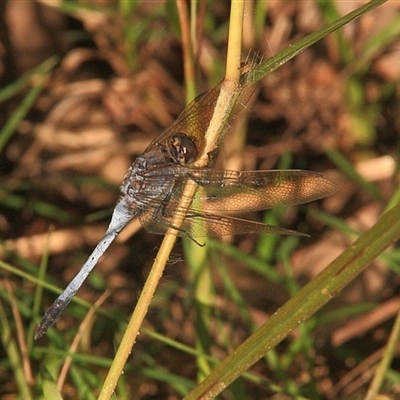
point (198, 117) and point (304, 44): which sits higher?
point (304, 44)

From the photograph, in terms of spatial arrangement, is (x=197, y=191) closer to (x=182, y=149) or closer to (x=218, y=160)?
(x=182, y=149)

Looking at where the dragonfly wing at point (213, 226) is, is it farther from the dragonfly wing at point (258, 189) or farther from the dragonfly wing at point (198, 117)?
the dragonfly wing at point (198, 117)

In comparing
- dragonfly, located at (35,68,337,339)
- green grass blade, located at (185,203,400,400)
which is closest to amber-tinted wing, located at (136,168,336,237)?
dragonfly, located at (35,68,337,339)

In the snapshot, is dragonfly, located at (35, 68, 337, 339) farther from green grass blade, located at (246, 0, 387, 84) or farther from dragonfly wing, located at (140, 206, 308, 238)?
green grass blade, located at (246, 0, 387, 84)

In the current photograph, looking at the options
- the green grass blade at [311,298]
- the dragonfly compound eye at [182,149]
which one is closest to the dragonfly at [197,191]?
the dragonfly compound eye at [182,149]

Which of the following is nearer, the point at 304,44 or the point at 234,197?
the point at 304,44

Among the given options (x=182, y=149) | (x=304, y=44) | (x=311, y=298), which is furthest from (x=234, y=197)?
(x=311, y=298)
